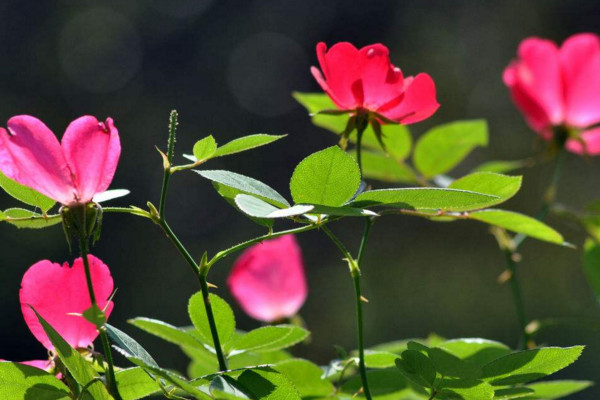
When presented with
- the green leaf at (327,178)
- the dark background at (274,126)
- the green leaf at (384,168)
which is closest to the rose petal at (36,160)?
the green leaf at (327,178)

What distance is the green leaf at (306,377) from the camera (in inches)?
19.0

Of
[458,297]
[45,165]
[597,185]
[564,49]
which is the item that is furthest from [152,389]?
[597,185]

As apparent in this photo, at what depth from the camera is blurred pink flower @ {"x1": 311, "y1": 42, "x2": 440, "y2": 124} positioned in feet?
1.59

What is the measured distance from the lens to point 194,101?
5.16 metres

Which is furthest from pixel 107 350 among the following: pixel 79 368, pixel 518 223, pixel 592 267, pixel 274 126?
pixel 274 126

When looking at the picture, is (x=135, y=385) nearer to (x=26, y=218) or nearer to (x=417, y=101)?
(x=26, y=218)

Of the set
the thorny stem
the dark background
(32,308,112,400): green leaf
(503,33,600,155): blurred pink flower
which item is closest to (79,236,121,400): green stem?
(32,308,112,400): green leaf

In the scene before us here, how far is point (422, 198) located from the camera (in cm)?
39

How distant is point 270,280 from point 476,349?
302 mm

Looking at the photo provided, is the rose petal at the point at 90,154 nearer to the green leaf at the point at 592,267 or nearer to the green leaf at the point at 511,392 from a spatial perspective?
the green leaf at the point at 511,392

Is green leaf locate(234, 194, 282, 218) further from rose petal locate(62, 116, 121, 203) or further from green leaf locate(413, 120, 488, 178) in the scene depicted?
green leaf locate(413, 120, 488, 178)

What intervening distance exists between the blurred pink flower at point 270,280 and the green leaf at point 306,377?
0.24 meters

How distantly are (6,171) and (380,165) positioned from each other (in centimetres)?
36

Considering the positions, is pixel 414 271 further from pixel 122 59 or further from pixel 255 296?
pixel 255 296
